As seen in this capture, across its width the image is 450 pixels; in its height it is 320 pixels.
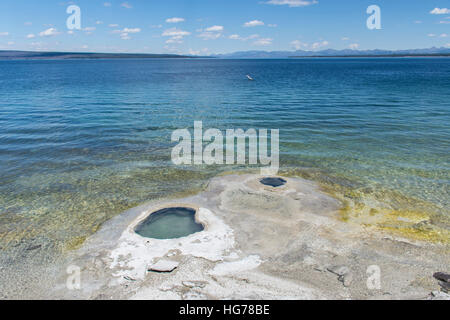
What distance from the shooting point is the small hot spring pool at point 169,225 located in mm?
11453

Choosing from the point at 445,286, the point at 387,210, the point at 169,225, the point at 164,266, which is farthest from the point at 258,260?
the point at 387,210

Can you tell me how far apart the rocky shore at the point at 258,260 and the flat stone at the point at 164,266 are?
0.03 m

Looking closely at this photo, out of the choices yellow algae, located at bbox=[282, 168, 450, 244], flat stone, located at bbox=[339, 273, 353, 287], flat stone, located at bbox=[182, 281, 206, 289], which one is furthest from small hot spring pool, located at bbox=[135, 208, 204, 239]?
yellow algae, located at bbox=[282, 168, 450, 244]

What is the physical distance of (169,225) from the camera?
12195 millimetres

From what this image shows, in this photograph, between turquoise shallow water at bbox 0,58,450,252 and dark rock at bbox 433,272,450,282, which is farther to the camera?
turquoise shallow water at bbox 0,58,450,252

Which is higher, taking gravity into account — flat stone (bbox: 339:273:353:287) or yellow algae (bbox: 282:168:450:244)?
yellow algae (bbox: 282:168:450:244)

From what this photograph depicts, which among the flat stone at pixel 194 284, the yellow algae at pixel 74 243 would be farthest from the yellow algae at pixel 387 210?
the yellow algae at pixel 74 243

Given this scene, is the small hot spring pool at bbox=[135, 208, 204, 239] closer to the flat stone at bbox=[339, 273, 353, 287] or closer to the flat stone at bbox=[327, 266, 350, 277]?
the flat stone at bbox=[327, 266, 350, 277]

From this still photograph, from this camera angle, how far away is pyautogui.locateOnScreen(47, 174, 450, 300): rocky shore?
8422mm

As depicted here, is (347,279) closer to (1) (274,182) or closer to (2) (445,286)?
(2) (445,286)

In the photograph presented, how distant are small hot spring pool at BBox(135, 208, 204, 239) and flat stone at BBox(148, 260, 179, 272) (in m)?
1.74

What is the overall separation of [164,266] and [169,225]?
297 cm

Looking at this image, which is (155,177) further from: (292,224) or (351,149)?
(351,149)

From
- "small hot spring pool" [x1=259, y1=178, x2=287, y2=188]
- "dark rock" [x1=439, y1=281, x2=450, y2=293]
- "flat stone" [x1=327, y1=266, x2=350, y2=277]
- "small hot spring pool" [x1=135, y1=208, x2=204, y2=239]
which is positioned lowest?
"dark rock" [x1=439, y1=281, x2=450, y2=293]
